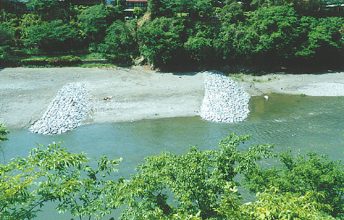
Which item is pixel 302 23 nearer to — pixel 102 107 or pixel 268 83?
pixel 268 83

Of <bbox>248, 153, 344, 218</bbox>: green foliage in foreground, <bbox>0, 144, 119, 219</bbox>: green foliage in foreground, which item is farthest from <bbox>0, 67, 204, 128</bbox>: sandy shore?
<bbox>0, 144, 119, 219</bbox>: green foliage in foreground

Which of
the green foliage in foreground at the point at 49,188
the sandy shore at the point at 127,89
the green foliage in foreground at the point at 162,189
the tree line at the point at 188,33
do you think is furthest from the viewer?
the tree line at the point at 188,33

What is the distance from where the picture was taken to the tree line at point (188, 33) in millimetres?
59500

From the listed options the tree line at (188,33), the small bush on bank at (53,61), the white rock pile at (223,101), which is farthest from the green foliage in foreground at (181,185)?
the small bush on bank at (53,61)

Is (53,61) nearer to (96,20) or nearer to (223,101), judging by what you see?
(96,20)

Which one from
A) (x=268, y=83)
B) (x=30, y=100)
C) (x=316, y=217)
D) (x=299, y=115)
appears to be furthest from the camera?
(x=268, y=83)

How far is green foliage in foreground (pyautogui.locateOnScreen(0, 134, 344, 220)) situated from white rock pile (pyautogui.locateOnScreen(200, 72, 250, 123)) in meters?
25.0

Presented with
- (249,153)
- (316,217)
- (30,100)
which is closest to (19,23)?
(30,100)

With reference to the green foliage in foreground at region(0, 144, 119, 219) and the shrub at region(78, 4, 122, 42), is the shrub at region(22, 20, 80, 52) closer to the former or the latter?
the shrub at region(78, 4, 122, 42)

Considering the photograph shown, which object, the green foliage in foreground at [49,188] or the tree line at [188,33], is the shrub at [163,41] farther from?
the green foliage in foreground at [49,188]

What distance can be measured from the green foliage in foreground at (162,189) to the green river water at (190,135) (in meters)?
17.8

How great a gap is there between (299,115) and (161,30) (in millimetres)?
22221

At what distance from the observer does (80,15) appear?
68312mm

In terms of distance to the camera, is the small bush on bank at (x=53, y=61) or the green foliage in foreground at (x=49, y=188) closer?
the green foliage in foreground at (x=49, y=188)
